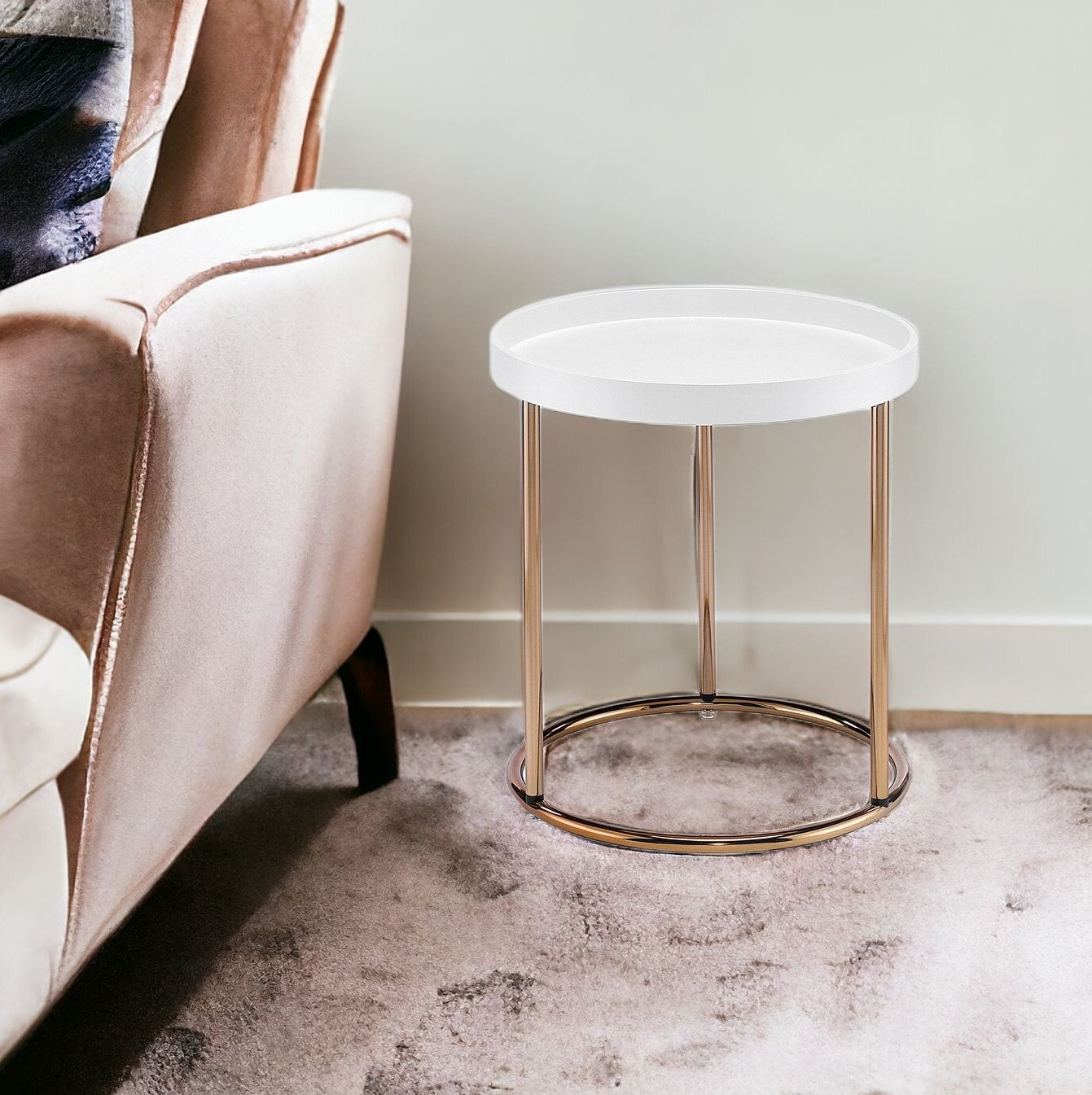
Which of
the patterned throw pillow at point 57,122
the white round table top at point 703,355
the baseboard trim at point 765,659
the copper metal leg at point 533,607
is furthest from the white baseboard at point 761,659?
the patterned throw pillow at point 57,122

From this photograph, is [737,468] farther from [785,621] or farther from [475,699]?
[475,699]

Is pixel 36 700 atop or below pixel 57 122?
below

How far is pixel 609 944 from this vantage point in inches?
42.1

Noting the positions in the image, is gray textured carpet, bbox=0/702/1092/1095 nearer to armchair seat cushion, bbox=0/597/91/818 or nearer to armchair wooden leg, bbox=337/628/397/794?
armchair wooden leg, bbox=337/628/397/794

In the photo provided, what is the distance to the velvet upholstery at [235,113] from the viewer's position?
3.57 feet

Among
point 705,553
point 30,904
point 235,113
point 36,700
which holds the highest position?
point 235,113

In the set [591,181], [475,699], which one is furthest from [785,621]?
[591,181]

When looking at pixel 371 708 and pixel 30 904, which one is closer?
pixel 30 904

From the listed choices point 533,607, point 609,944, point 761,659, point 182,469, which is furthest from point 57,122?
point 761,659

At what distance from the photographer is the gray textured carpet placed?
920 millimetres

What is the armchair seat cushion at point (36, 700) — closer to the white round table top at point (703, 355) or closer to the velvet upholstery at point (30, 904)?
the velvet upholstery at point (30, 904)

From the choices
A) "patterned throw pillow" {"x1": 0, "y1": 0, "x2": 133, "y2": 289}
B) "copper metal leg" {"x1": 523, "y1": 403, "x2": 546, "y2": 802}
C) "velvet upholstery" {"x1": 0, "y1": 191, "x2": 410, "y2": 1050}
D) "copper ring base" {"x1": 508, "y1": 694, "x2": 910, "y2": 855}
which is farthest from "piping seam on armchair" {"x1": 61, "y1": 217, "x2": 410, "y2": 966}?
"copper ring base" {"x1": 508, "y1": 694, "x2": 910, "y2": 855}

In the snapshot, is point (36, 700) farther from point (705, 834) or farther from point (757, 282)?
point (757, 282)

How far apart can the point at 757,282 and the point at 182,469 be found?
2.84 feet
